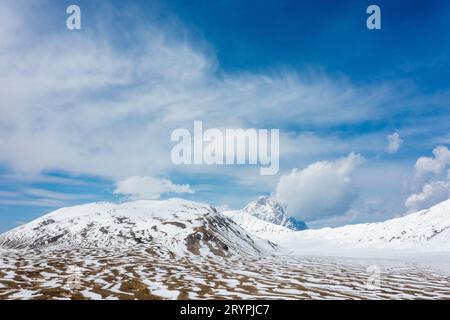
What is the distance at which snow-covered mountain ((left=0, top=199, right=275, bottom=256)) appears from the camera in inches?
4405

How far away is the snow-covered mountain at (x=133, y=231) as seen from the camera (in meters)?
112

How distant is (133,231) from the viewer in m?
126

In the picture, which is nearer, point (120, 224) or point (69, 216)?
point (120, 224)
